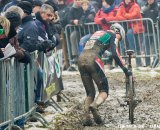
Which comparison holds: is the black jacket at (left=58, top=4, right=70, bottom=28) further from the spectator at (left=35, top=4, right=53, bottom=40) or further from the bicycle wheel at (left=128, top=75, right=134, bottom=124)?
the bicycle wheel at (left=128, top=75, right=134, bottom=124)

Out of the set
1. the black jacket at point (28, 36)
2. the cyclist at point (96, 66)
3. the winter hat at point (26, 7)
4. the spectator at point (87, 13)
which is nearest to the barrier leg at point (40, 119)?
the cyclist at point (96, 66)

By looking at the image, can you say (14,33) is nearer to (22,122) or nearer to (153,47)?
(22,122)

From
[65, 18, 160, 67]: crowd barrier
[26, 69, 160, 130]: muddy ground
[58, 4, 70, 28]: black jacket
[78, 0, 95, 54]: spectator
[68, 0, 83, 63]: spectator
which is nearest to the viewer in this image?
[26, 69, 160, 130]: muddy ground

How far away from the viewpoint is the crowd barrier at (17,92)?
850 centimetres

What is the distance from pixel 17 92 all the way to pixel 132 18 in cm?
900

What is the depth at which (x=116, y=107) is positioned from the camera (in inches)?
463

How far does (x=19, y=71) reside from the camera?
29.9 feet

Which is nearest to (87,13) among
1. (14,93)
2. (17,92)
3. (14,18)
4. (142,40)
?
(142,40)

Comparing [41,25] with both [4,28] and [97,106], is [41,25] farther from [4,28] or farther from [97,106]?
[4,28]

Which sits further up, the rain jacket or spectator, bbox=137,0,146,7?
Result: spectator, bbox=137,0,146,7

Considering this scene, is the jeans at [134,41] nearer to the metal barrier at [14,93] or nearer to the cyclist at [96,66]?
the cyclist at [96,66]

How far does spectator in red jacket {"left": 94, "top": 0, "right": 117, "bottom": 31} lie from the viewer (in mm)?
17625

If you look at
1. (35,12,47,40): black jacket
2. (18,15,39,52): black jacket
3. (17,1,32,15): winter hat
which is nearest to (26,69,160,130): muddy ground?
(18,15,39,52): black jacket

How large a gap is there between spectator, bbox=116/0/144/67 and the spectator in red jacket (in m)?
0.22
